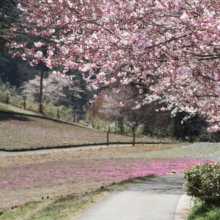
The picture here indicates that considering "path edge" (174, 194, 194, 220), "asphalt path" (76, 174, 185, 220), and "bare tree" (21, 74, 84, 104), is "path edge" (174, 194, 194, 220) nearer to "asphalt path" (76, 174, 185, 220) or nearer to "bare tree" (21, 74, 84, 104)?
"asphalt path" (76, 174, 185, 220)

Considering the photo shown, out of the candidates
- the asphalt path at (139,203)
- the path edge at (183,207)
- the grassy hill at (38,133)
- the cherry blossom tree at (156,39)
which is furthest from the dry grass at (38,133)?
the path edge at (183,207)

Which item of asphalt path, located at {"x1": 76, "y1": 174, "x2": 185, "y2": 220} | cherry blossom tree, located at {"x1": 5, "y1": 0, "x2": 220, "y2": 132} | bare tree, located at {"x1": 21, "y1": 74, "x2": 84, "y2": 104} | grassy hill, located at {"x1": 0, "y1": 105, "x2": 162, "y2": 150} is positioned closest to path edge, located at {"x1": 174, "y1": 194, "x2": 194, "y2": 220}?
asphalt path, located at {"x1": 76, "y1": 174, "x2": 185, "y2": 220}

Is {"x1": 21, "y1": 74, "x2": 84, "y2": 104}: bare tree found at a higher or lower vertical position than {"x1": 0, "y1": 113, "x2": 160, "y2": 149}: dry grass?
higher

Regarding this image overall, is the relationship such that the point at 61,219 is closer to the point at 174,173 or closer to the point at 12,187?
the point at 12,187

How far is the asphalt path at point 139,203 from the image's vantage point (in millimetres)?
9688

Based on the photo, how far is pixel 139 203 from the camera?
1124 centimetres

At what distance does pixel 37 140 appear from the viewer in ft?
119

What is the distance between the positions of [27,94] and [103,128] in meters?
28.4

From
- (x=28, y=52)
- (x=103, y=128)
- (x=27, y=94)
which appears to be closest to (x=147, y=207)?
(x=28, y=52)

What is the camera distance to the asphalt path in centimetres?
969

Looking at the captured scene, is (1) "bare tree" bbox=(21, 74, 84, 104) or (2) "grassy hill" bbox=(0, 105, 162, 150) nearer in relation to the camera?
(2) "grassy hill" bbox=(0, 105, 162, 150)

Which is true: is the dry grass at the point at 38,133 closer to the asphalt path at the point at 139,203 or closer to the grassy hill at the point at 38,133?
the grassy hill at the point at 38,133

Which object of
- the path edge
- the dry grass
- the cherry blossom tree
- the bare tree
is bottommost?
the path edge

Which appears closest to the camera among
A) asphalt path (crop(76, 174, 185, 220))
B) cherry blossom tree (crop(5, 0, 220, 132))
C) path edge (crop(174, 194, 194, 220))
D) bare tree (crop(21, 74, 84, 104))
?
cherry blossom tree (crop(5, 0, 220, 132))
